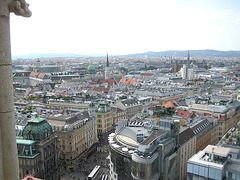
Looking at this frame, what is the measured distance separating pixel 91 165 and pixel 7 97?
2146 inches

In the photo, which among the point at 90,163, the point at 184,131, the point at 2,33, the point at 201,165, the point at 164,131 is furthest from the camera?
the point at 90,163

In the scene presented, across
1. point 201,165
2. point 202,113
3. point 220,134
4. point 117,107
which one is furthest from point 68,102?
point 201,165

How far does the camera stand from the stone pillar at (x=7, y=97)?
8039mm

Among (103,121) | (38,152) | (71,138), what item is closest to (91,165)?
(71,138)

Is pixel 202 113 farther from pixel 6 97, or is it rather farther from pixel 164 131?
pixel 6 97

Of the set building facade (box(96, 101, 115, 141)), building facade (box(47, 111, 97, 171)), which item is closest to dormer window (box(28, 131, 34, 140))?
building facade (box(47, 111, 97, 171))

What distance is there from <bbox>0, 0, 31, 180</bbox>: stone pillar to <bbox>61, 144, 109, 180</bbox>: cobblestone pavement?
4755cm

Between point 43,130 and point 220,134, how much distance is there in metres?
49.9

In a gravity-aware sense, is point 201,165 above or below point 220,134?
above

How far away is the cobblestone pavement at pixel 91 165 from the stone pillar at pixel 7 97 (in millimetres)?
47549

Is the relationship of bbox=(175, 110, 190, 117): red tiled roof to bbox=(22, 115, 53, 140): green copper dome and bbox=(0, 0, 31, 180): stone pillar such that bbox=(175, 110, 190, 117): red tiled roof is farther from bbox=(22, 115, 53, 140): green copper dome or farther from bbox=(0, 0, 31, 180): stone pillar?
bbox=(0, 0, 31, 180): stone pillar

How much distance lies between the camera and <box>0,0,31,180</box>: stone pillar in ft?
26.4

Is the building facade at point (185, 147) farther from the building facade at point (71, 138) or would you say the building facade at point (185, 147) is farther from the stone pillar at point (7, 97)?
the stone pillar at point (7, 97)

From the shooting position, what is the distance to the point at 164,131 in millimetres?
44531
